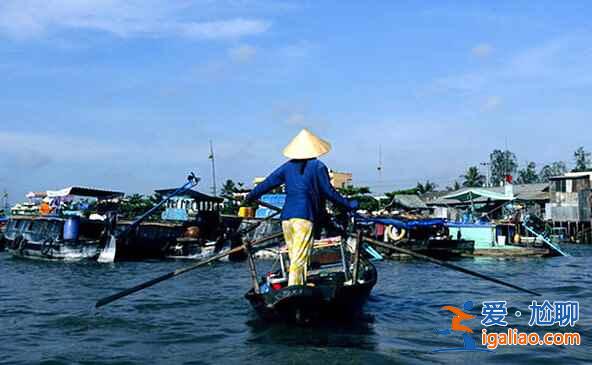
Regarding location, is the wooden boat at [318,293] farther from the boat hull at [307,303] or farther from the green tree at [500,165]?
the green tree at [500,165]

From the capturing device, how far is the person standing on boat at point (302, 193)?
8406mm

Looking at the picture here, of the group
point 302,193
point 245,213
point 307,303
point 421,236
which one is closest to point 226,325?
point 307,303

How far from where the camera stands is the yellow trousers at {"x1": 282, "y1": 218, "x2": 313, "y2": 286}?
27.6ft

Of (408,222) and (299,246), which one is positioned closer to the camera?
(299,246)

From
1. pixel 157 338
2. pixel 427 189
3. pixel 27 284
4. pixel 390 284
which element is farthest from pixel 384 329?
pixel 427 189

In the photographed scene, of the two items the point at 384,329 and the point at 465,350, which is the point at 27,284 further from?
the point at 465,350

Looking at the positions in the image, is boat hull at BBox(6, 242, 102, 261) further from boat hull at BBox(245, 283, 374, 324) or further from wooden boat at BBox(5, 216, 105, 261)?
boat hull at BBox(245, 283, 374, 324)

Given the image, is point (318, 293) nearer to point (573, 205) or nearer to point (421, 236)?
point (421, 236)

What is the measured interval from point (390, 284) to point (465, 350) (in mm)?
7376

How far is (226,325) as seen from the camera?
9859 mm

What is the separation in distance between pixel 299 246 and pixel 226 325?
227 cm

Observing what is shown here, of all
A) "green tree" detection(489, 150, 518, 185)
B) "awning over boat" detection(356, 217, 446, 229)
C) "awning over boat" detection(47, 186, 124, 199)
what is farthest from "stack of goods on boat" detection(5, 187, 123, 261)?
"green tree" detection(489, 150, 518, 185)

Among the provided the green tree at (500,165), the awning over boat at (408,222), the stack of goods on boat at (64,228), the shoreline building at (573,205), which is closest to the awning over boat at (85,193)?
the stack of goods on boat at (64,228)

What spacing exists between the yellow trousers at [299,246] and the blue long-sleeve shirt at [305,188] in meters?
0.09
